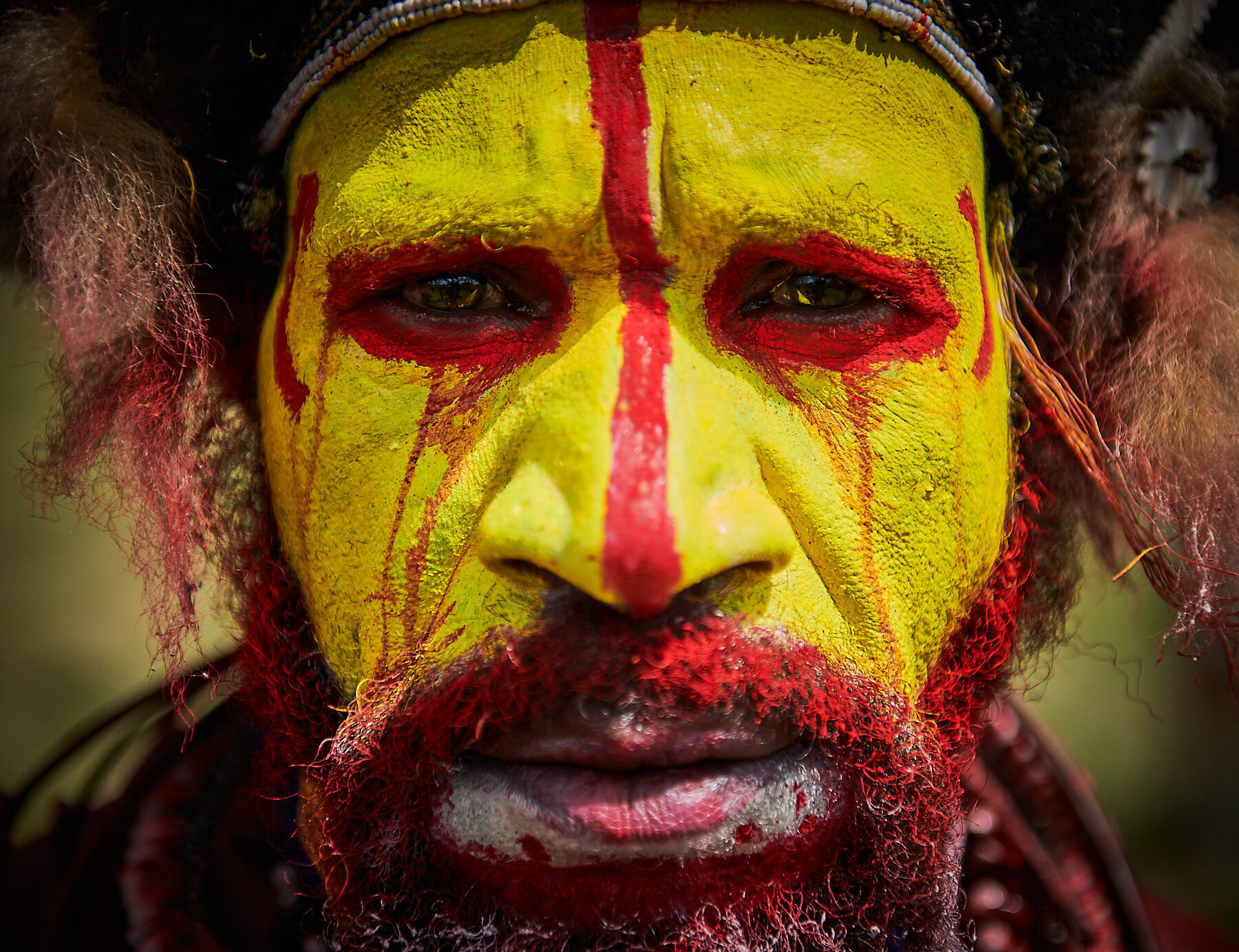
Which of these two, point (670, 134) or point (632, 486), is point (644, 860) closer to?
point (632, 486)

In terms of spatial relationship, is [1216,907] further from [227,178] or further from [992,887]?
[227,178]

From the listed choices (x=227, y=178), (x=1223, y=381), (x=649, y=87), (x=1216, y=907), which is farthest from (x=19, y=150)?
(x=1216, y=907)

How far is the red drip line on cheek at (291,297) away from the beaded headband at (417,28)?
16cm

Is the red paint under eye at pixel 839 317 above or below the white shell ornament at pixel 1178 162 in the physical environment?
below

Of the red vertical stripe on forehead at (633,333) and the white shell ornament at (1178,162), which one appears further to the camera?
the white shell ornament at (1178,162)

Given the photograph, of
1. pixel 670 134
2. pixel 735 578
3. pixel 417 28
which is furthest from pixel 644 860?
pixel 417 28

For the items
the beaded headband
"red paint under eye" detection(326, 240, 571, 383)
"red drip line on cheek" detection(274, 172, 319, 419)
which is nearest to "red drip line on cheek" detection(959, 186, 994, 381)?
the beaded headband

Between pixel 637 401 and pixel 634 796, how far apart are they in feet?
1.79

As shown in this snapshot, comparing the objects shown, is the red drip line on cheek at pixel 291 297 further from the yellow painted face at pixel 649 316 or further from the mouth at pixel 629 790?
the mouth at pixel 629 790

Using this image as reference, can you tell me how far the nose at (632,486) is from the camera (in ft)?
3.85

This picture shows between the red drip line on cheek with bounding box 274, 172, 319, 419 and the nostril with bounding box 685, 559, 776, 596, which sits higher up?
the red drip line on cheek with bounding box 274, 172, 319, 419

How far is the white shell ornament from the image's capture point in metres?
1.70

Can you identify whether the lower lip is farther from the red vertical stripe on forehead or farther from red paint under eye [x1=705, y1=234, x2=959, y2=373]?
red paint under eye [x1=705, y1=234, x2=959, y2=373]

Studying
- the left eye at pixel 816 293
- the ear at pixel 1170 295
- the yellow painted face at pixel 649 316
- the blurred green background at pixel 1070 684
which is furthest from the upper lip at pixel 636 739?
the blurred green background at pixel 1070 684
